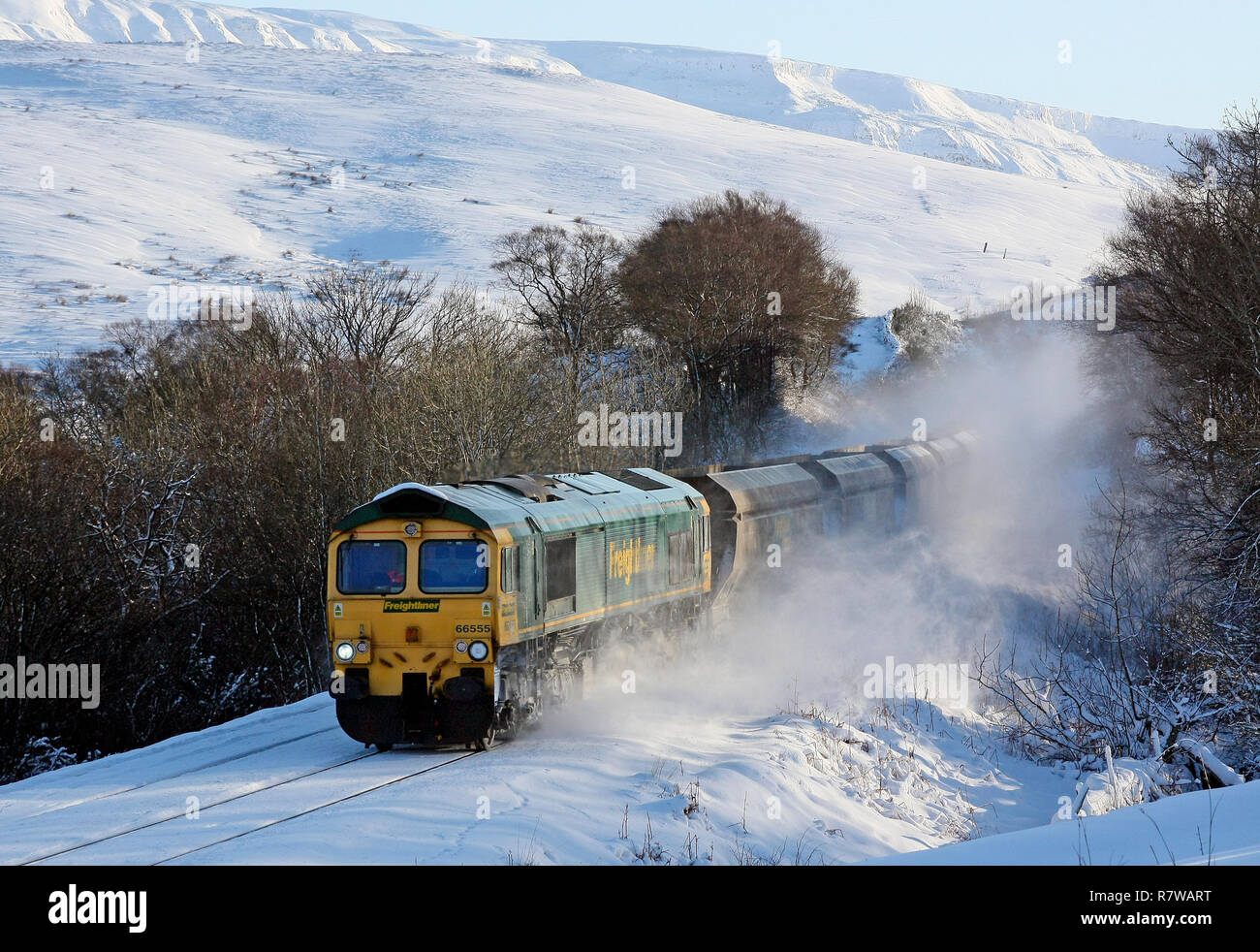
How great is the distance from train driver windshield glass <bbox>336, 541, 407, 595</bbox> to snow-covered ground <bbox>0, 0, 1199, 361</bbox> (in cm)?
4826

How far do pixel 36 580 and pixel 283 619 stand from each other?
6578 mm

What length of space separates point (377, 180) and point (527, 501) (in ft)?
283

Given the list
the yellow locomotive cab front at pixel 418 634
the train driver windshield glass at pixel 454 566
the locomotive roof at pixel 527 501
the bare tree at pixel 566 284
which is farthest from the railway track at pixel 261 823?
the bare tree at pixel 566 284

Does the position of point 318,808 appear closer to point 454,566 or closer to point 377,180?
point 454,566

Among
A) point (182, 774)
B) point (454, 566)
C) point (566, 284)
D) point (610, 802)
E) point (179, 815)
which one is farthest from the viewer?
point (566, 284)

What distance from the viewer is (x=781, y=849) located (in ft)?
35.0

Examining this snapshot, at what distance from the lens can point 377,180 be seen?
95500 mm

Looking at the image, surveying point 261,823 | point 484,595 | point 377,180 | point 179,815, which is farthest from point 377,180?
point 261,823

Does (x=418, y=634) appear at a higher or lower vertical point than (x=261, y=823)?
higher

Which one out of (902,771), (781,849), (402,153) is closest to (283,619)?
(902,771)

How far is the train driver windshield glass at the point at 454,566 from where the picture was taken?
13.1 m

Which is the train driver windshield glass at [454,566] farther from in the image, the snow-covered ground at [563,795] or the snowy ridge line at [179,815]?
the snowy ridge line at [179,815]

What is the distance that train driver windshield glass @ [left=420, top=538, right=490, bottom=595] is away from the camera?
13148mm

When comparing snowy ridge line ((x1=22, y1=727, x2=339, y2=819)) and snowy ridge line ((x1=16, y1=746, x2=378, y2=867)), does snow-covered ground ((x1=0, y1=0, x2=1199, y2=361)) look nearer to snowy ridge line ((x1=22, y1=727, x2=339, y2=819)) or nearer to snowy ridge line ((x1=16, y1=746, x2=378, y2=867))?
snowy ridge line ((x1=22, y1=727, x2=339, y2=819))
